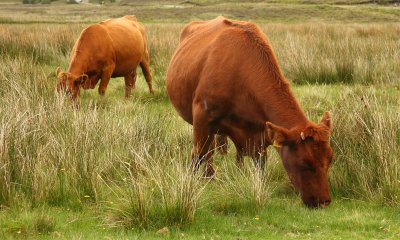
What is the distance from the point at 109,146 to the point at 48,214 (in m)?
1.37

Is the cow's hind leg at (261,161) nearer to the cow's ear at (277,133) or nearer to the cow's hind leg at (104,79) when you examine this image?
the cow's ear at (277,133)

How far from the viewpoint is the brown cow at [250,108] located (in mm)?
4992

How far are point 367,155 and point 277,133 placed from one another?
149cm

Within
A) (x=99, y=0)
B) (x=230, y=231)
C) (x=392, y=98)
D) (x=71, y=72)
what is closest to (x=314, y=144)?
(x=230, y=231)

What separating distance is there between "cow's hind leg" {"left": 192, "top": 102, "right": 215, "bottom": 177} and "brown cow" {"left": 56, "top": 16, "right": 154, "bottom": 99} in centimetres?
356

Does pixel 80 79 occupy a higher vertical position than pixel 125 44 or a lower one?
lower

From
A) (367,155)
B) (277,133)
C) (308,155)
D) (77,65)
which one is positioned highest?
(277,133)

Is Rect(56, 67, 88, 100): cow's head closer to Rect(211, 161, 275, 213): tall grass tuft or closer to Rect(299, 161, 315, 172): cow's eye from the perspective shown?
Rect(211, 161, 275, 213): tall grass tuft

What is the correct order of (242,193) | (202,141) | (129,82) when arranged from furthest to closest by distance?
(129,82)
(202,141)
(242,193)

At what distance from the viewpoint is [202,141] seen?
605 cm

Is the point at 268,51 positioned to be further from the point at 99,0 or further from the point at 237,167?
the point at 99,0

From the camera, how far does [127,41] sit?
11641 mm

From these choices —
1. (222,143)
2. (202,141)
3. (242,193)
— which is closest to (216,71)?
(202,141)

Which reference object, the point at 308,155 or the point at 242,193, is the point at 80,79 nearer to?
the point at 242,193
